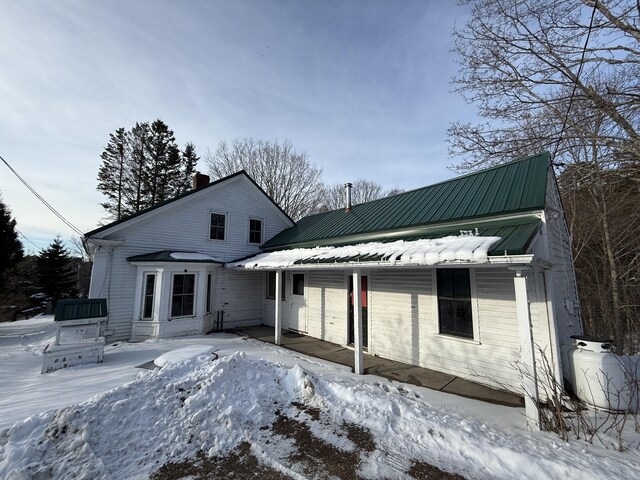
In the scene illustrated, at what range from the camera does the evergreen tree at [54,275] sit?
26.7 meters

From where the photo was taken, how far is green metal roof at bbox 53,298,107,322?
6.87 metres

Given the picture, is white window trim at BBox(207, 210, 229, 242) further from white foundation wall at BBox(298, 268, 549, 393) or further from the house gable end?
white foundation wall at BBox(298, 268, 549, 393)

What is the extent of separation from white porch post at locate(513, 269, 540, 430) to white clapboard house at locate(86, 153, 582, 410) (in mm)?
26

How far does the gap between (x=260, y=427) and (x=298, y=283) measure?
7133mm

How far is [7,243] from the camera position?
1828 cm

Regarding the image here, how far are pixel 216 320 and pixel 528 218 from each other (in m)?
11.3

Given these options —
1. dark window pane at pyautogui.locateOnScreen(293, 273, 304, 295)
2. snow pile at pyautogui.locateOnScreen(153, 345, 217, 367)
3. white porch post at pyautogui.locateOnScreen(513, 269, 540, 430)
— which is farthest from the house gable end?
white porch post at pyautogui.locateOnScreen(513, 269, 540, 430)

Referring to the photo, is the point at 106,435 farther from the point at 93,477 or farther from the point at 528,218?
the point at 528,218

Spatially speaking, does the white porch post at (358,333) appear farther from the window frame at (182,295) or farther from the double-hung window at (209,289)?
the double-hung window at (209,289)

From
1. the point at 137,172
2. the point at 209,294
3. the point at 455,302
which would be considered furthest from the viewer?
the point at 137,172

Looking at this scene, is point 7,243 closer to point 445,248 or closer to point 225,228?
point 225,228

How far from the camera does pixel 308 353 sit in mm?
8156

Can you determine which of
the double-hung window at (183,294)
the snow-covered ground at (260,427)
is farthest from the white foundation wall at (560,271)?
the double-hung window at (183,294)

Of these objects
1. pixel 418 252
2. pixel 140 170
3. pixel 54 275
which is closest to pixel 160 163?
pixel 140 170
